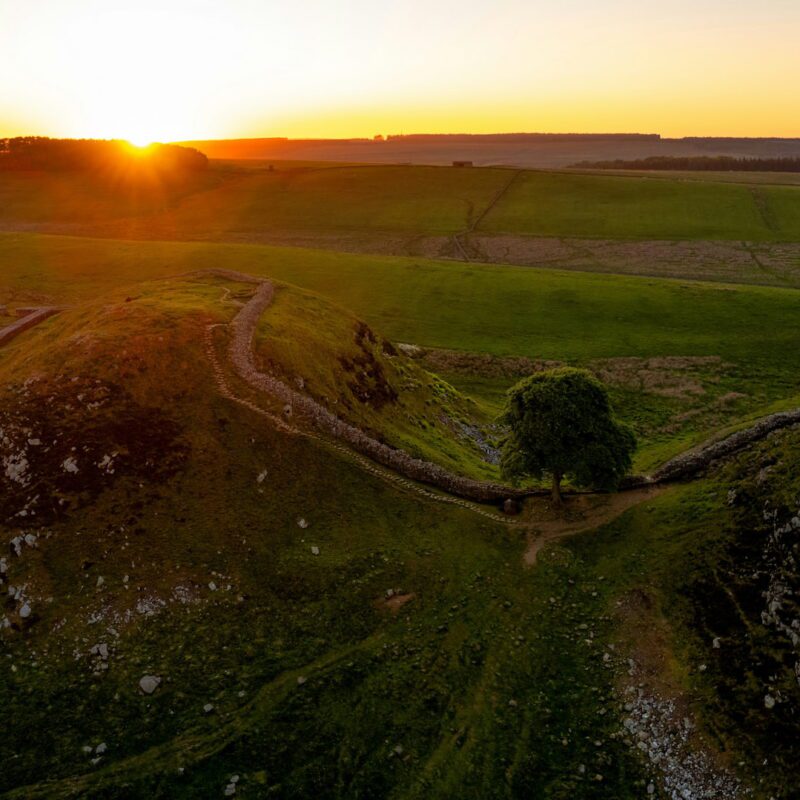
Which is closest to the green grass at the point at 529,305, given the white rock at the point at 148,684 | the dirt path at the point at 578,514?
the dirt path at the point at 578,514

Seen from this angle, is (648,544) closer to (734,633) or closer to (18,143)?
(734,633)

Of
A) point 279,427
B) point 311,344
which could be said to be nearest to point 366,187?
point 311,344

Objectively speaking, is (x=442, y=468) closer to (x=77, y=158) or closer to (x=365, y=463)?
(x=365, y=463)

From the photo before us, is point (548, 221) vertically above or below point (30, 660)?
above

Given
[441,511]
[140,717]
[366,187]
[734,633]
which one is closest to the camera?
[140,717]

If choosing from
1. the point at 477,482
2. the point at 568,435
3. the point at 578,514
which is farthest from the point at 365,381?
the point at 578,514

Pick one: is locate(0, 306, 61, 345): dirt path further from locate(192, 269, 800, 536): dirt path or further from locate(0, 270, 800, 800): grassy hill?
locate(192, 269, 800, 536): dirt path
